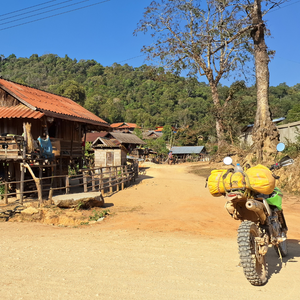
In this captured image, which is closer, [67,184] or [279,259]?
[279,259]

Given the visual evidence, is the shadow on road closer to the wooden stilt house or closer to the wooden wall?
the wooden stilt house

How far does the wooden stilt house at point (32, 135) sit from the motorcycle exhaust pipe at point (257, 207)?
10438 millimetres

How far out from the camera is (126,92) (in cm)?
10081

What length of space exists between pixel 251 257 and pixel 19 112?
13.3 metres

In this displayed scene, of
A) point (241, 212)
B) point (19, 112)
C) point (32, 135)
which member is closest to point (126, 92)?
point (32, 135)

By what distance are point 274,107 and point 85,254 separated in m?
28.7

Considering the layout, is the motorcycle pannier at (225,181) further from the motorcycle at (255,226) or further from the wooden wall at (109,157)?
the wooden wall at (109,157)

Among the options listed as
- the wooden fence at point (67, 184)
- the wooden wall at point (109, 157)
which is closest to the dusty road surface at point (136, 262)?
the wooden fence at point (67, 184)

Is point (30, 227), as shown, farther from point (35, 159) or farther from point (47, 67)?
point (47, 67)

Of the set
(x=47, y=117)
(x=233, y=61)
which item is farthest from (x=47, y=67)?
(x=47, y=117)

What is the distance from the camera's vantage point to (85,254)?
525 centimetres

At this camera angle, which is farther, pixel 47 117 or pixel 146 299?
pixel 47 117

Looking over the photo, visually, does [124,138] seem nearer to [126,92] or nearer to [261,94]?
[261,94]

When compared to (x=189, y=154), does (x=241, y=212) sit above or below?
below
